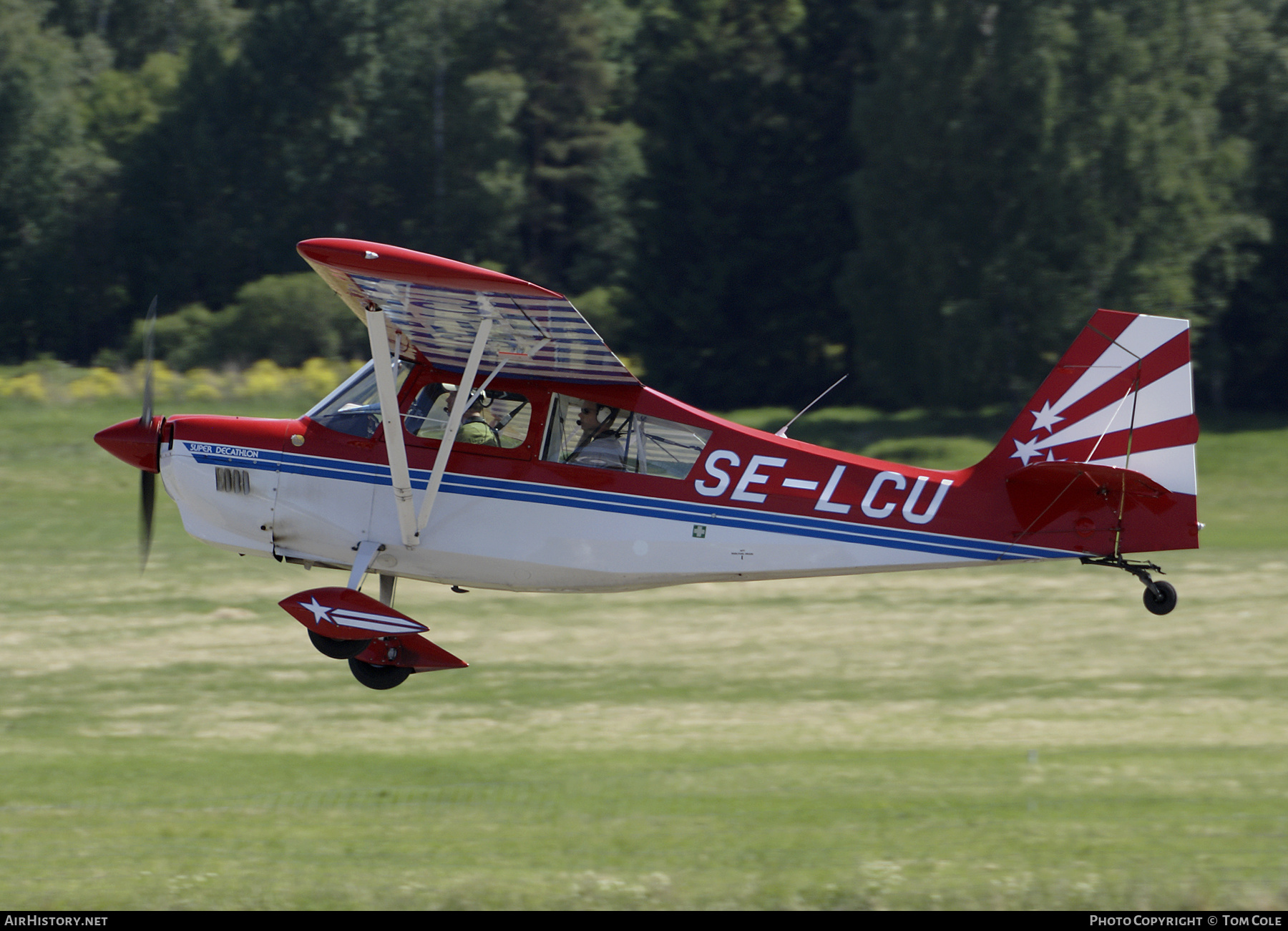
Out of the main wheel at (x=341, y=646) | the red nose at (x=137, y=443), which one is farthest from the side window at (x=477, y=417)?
the red nose at (x=137, y=443)

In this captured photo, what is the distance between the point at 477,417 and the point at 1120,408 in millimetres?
4947

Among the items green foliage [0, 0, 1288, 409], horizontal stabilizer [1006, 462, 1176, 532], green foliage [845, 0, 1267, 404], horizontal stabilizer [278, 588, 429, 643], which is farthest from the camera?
green foliage [0, 0, 1288, 409]

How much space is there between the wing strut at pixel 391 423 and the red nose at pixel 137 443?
6.29ft

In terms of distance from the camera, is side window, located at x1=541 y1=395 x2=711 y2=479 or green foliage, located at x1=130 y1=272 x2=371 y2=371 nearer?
side window, located at x1=541 y1=395 x2=711 y2=479

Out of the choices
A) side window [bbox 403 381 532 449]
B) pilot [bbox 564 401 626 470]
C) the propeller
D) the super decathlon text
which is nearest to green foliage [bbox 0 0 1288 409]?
pilot [bbox 564 401 626 470]

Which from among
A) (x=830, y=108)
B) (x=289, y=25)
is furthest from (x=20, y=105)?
(x=830, y=108)

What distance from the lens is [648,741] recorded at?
76.6ft

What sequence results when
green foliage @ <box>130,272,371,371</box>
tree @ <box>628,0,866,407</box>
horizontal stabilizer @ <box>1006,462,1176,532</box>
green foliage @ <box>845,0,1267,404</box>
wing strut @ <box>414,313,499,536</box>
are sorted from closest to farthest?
1. wing strut @ <box>414,313,499,536</box>
2. horizontal stabilizer @ <box>1006,462,1176,532</box>
3. green foliage @ <box>845,0,1267,404</box>
4. green foliage @ <box>130,272,371,371</box>
5. tree @ <box>628,0,866,407</box>

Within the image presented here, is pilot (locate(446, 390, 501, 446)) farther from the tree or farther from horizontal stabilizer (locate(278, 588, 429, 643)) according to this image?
the tree

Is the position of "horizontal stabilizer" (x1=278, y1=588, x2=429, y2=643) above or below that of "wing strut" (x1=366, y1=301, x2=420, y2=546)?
below

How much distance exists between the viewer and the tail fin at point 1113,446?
1123cm

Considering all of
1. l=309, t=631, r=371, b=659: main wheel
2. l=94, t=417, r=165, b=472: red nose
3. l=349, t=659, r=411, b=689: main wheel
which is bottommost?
l=349, t=659, r=411, b=689: main wheel

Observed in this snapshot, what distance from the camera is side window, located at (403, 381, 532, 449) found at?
38.2 ft

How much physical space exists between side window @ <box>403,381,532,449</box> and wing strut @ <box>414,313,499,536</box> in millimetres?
98
